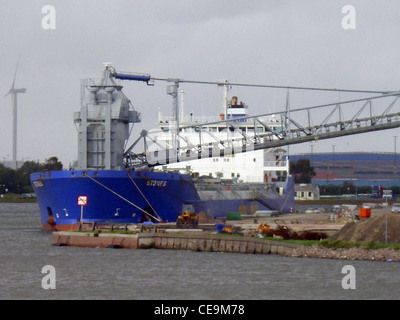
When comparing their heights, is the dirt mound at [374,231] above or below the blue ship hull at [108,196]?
below

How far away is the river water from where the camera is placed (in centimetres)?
3130

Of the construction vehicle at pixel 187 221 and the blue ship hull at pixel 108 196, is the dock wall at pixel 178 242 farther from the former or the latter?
the blue ship hull at pixel 108 196

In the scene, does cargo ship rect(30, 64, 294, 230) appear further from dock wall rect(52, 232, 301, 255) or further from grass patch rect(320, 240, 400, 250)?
grass patch rect(320, 240, 400, 250)

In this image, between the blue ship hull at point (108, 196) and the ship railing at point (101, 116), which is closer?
the blue ship hull at point (108, 196)

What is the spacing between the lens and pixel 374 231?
1626 inches

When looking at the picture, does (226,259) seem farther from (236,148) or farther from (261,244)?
(236,148)

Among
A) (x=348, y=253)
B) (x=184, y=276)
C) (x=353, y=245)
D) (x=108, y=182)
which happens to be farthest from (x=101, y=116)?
(x=184, y=276)

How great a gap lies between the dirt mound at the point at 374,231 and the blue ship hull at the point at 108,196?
16.9 m

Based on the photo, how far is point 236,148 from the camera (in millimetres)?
64625

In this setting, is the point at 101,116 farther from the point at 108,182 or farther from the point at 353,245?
the point at 353,245

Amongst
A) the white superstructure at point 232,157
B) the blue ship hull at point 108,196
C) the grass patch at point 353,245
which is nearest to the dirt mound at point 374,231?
the grass patch at point 353,245

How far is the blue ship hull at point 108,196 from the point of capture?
56344mm

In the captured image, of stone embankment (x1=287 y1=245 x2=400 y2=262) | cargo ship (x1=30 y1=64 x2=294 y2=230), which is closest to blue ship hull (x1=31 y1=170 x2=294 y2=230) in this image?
cargo ship (x1=30 y1=64 x2=294 y2=230)

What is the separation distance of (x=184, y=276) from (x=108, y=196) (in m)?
21.8
